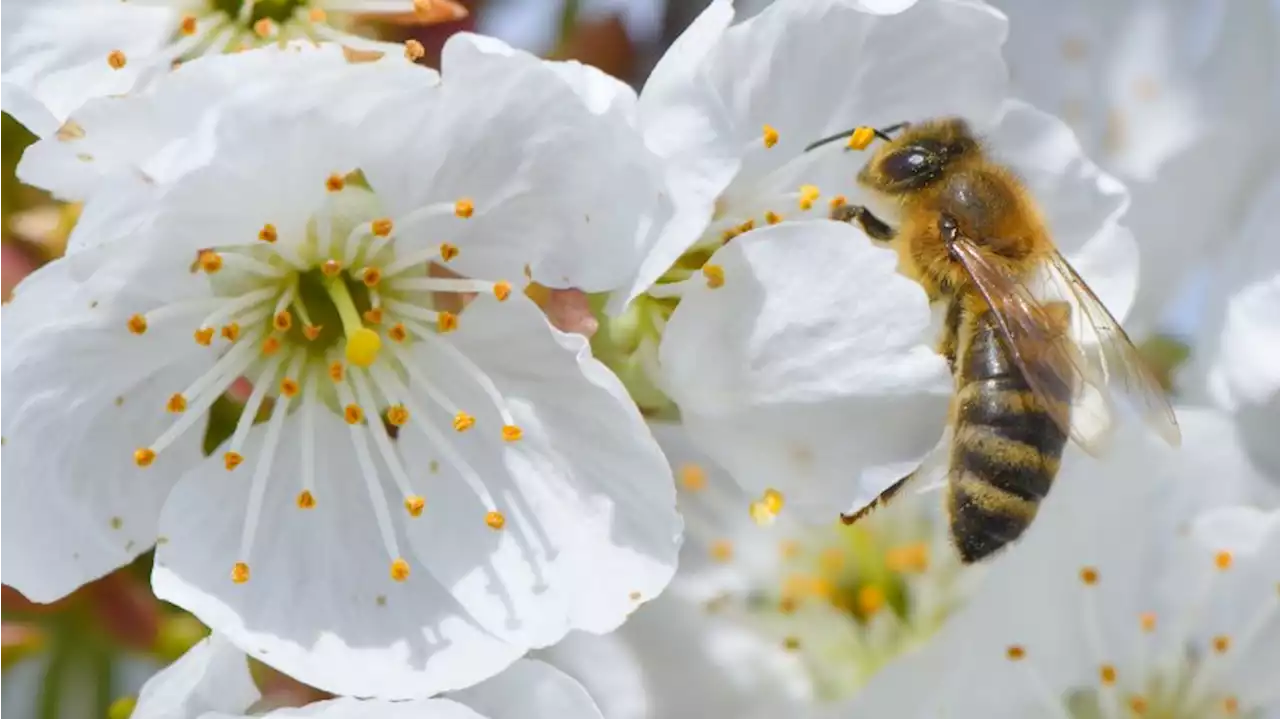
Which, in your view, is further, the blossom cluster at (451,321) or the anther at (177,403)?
the anther at (177,403)

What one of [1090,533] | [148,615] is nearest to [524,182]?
[148,615]

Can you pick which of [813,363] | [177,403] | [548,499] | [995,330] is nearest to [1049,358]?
[995,330]

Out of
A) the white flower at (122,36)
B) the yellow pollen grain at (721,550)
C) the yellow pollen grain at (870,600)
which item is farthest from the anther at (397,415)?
the yellow pollen grain at (870,600)

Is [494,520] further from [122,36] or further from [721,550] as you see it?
[721,550]

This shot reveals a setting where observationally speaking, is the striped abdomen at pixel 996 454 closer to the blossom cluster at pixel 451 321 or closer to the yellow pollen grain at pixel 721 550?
the blossom cluster at pixel 451 321

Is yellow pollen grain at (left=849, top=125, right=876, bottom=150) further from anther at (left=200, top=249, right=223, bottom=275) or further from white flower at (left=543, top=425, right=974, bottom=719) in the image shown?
anther at (left=200, top=249, right=223, bottom=275)

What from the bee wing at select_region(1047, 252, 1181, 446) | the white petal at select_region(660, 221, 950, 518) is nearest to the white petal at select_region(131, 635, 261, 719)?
the white petal at select_region(660, 221, 950, 518)
